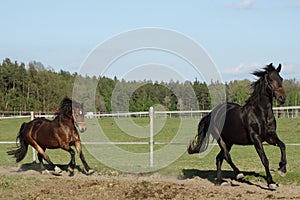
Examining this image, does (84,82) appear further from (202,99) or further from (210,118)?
(210,118)

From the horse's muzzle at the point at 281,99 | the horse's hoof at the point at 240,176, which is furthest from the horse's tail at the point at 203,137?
the horse's muzzle at the point at 281,99

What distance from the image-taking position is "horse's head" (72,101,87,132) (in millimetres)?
10770

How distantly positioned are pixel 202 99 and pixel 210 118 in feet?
23.4

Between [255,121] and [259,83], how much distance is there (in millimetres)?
712

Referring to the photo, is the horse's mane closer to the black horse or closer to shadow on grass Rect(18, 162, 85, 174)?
the black horse

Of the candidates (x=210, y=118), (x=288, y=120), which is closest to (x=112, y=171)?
(x=210, y=118)

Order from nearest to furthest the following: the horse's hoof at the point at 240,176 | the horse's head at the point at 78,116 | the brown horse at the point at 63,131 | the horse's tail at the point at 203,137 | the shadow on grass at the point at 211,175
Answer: the horse's hoof at the point at 240,176 → the shadow on grass at the point at 211,175 → the horse's tail at the point at 203,137 → the horse's head at the point at 78,116 → the brown horse at the point at 63,131

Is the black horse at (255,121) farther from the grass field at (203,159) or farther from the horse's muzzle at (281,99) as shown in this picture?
the grass field at (203,159)

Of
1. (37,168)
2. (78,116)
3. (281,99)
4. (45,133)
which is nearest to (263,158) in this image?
(281,99)

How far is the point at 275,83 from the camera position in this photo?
28.1 feet

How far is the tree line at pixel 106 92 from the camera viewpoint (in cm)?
1460

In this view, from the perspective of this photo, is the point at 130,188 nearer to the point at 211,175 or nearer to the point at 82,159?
the point at 211,175

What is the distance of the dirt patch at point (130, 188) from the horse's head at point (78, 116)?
3.67 feet

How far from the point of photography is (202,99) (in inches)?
666
